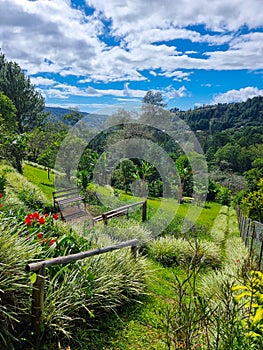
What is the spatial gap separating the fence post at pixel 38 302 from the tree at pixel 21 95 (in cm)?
1870

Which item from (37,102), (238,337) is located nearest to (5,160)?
(238,337)

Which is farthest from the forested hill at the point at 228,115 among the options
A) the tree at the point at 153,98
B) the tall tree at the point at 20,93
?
the tree at the point at 153,98

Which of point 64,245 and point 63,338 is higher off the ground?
point 64,245

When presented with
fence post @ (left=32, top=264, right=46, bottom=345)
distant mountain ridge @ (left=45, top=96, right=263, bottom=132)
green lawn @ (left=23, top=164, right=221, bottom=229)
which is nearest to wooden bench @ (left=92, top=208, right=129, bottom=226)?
green lawn @ (left=23, top=164, right=221, bottom=229)

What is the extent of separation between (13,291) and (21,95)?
73.5 ft

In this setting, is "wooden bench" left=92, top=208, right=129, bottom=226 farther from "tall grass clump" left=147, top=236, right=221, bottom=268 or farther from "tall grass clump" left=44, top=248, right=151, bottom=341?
"tall grass clump" left=44, top=248, right=151, bottom=341

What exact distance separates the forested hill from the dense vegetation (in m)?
32.8

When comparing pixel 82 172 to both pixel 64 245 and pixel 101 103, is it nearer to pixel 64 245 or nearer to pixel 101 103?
pixel 101 103

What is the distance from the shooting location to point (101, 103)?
805 centimetres

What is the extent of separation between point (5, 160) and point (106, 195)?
4.67m

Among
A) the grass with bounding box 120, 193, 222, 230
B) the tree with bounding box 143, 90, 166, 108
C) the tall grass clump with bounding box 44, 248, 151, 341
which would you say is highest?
the tree with bounding box 143, 90, 166, 108

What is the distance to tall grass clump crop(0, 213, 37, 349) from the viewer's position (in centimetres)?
209

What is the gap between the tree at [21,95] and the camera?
2097 cm

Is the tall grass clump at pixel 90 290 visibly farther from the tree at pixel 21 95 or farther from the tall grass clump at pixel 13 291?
the tree at pixel 21 95
